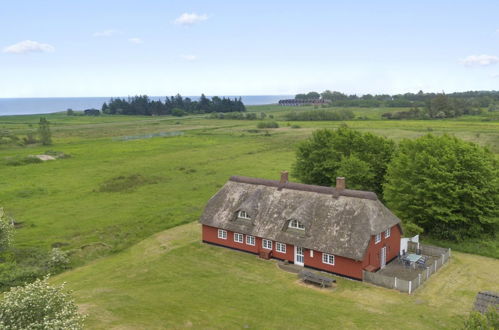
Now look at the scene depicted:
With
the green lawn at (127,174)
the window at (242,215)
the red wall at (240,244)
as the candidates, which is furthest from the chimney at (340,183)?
the green lawn at (127,174)

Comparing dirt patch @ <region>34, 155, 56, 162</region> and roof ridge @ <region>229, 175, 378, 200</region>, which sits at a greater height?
roof ridge @ <region>229, 175, 378, 200</region>

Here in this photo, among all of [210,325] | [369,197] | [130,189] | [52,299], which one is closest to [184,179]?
[130,189]

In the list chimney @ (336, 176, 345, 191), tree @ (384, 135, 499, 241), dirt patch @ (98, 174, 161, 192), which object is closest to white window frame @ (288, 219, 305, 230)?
chimney @ (336, 176, 345, 191)

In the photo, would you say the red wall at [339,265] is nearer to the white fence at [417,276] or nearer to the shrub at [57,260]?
the white fence at [417,276]

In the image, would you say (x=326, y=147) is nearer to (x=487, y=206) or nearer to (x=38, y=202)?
(x=487, y=206)

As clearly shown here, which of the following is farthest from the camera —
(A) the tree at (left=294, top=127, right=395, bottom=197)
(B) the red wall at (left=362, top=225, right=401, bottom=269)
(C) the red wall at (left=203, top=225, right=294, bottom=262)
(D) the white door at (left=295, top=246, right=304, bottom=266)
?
(A) the tree at (left=294, top=127, right=395, bottom=197)

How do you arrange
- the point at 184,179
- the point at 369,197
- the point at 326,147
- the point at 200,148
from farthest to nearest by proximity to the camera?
1. the point at 200,148
2. the point at 184,179
3. the point at 326,147
4. the point at 369,197

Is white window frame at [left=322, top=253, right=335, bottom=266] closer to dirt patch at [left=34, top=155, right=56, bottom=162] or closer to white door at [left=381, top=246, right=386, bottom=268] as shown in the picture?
white door at [left=381, top=246, right=386, bottom=268]
